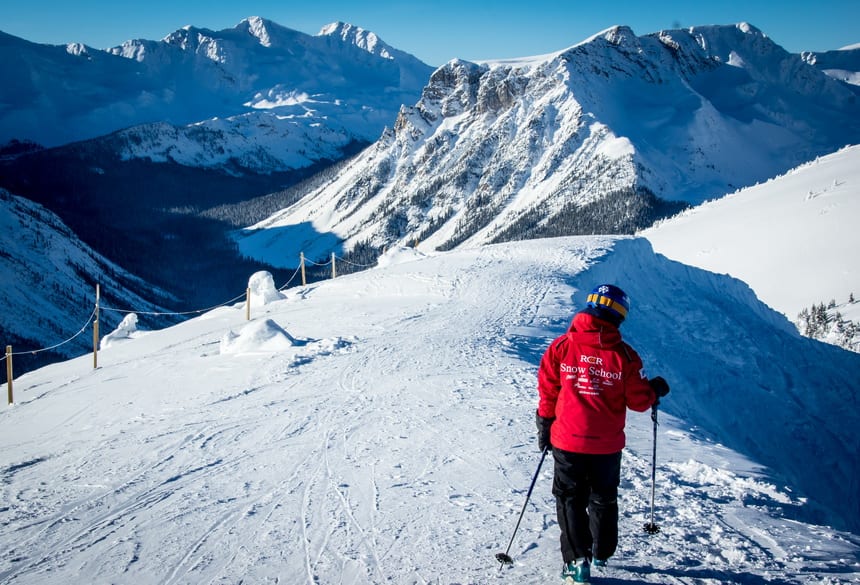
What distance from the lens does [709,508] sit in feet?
21.5

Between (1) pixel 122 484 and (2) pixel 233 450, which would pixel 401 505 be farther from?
(1) pixel 122 484

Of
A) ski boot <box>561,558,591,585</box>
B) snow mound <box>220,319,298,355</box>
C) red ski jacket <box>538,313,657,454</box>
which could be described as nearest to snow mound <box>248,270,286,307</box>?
snow mound <box>220,319,298,355</box>

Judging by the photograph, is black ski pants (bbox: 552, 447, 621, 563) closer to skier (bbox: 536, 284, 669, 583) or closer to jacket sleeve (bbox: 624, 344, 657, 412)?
skier (bbox: 536, 284, 669, 583)

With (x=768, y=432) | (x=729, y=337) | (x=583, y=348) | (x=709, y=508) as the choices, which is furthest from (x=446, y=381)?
(x=729, y=337)

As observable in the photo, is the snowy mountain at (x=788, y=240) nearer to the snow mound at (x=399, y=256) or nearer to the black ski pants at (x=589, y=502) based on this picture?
the snow mound at (x=399, y=256)

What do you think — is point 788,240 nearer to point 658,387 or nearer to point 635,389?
point 658,387

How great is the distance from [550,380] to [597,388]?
438 mm

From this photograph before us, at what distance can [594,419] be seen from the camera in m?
4.89

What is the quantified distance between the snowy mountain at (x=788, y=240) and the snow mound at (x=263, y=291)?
6290 cm

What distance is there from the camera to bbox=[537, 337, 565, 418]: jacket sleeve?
512 centimetres

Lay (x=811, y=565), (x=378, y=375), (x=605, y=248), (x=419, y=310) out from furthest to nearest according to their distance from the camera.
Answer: (x=605, y=248)
(x=419, y=310)
(x=378, y=375)
(x=811, y=565)

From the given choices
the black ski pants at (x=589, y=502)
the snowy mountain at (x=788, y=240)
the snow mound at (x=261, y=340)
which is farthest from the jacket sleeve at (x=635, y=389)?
the snowy mountain at (x=788, y=240)

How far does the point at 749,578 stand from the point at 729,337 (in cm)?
1699

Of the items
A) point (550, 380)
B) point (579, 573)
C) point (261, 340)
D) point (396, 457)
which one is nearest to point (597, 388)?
point (550, 380)
